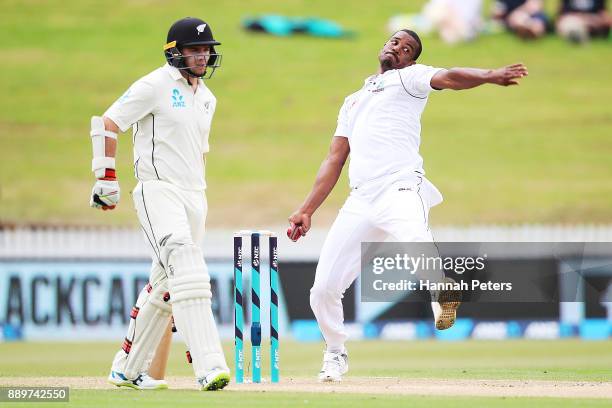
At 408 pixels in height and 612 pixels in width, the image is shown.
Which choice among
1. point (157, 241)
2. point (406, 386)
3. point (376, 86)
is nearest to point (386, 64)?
point (376, 86)

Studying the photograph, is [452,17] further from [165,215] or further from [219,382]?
[219,382]

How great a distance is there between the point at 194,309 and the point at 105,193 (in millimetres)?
744

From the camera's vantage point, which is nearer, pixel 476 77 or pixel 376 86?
pixel 476 77

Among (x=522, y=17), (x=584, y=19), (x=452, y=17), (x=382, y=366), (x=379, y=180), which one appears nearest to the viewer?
(x=379, y=180)

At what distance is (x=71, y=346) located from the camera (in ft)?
43.4

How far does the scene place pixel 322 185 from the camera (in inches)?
290

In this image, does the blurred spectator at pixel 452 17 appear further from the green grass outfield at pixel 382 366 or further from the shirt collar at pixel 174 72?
the shirt collar at pixel 174 72

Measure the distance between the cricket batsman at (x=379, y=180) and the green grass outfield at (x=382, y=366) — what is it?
2.74ft

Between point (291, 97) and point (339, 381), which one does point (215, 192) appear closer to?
point (291, 97)

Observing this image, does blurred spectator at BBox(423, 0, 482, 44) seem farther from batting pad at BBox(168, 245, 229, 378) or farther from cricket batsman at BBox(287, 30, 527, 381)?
batting pad at BBox(168, 245, 229, 378)

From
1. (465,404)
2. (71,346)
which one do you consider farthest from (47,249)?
(465,404)

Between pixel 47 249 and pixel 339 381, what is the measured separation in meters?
7.43

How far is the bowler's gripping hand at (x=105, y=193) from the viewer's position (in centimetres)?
661

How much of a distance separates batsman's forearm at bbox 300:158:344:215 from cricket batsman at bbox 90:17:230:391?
2.33 ft
